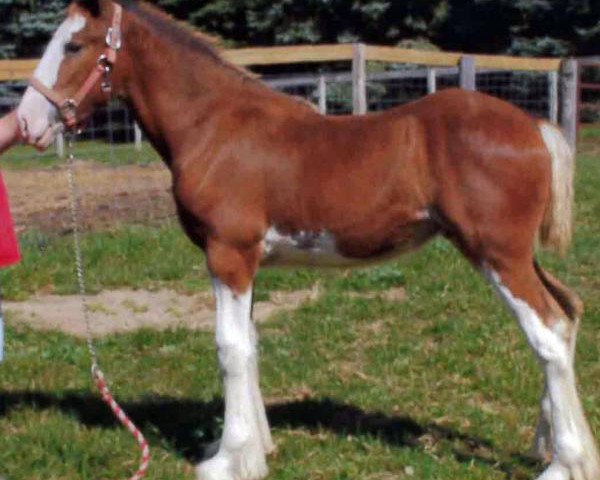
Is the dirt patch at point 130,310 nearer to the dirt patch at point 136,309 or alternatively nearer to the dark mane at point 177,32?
the dirt patch at point 136,309

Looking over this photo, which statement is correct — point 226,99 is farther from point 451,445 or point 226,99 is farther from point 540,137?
point 451,445

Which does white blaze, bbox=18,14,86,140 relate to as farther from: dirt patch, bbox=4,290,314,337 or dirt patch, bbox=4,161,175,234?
dirt patch, bbox=4,161,175,234

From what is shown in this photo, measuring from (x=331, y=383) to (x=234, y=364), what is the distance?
147 centimetres

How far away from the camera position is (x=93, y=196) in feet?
44.1

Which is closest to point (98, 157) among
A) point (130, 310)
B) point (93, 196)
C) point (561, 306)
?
point (93, 196)

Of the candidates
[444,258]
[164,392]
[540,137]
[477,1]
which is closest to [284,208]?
[540,137]

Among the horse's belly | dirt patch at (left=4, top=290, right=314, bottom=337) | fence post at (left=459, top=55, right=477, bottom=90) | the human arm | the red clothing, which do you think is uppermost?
the human arm

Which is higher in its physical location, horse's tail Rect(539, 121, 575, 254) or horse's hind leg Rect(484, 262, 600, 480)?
horse's tail Rect(539, 121, 575, 254)

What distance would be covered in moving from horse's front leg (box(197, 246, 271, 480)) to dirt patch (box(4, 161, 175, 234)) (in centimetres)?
597

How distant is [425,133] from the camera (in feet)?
15.7

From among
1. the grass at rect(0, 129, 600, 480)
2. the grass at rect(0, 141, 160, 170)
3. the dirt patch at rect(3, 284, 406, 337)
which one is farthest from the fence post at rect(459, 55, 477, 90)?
the dirt patch at rect(3, 284, 406, 337)

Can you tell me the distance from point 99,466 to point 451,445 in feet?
5.02

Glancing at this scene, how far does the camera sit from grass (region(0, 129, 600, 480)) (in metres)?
5.23

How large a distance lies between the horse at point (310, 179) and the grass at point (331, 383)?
0.43 m
